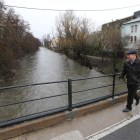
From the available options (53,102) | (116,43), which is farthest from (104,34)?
(53,102)

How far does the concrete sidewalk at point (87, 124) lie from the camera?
2342 mm

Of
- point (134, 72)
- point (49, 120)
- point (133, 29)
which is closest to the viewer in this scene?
point (49, 120)

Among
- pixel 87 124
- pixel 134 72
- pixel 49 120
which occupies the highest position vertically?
pixel 134 72

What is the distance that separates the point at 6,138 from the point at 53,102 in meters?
5.67

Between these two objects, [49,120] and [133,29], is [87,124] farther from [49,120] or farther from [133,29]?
[133,29]

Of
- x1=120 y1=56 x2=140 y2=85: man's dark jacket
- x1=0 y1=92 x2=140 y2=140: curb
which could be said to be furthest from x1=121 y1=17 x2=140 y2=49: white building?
x1=0 y1=92 x2=140 y2=140: curb

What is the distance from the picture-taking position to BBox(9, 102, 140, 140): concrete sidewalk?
7.68 ft

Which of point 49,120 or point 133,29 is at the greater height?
point 133,29

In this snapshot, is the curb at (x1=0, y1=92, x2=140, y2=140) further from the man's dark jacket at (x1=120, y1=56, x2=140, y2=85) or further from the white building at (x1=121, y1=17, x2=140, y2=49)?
the white building at (x1=121, y1=17, x2=140, y2=49)

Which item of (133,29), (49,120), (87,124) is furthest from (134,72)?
(133,29)

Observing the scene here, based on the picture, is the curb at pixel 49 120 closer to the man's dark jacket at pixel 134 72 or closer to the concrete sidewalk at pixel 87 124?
the concrete sidewalk at pixel 87 124

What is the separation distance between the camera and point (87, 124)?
8.73 ft

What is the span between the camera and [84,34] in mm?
23484

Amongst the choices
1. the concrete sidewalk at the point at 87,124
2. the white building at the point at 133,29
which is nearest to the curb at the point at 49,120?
the concrete sidewalk at the point at 87,124
